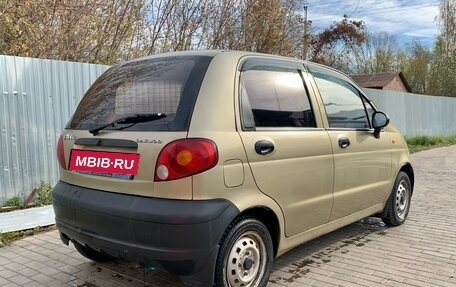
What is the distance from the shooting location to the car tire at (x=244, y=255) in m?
2.95

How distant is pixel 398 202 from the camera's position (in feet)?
17.3

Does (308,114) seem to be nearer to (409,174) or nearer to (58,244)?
(409,174)

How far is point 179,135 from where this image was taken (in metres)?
2.81

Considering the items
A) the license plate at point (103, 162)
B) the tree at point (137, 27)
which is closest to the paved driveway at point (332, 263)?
the license plate at point (103, 162)

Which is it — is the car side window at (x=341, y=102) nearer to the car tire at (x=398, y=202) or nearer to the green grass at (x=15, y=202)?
the car tire at (x=398, y=202)

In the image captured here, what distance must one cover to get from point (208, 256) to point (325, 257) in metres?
1.83

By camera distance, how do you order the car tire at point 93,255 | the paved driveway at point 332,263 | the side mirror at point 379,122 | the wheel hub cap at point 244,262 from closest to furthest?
the wheel hub cap at point 244,262, the paved driveway at point 332,263, the car tire at point 93,255, the side mirror at point 379,122

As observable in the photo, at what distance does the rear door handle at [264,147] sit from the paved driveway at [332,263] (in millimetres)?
1183

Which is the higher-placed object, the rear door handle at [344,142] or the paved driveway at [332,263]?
the rear door handle at [344,142]

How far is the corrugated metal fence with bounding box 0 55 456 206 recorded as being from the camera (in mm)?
5742

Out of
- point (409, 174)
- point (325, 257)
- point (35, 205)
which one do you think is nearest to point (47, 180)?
point (35, 205)

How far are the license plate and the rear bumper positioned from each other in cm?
17

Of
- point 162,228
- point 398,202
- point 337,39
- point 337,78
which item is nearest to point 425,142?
point 337,39

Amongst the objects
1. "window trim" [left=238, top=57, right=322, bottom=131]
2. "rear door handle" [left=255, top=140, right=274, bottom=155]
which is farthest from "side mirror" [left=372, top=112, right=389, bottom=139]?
"rear door handle" [left=255, top=140, right=274, bottom=155]
